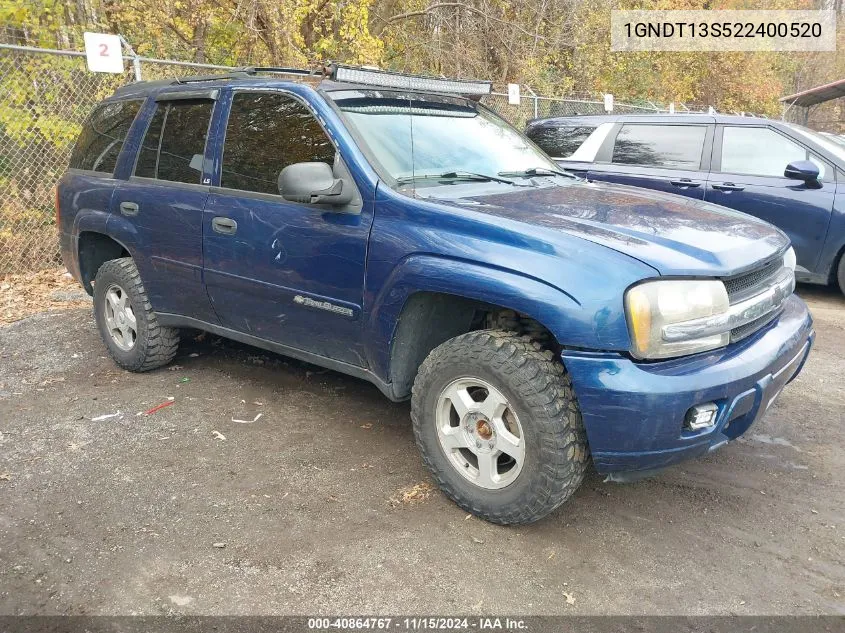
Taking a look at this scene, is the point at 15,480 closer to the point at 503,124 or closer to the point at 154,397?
the point at 154,397

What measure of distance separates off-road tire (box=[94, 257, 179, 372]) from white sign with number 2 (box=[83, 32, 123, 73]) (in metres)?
3.07

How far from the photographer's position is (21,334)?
5.70 meters

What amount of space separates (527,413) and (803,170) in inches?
196

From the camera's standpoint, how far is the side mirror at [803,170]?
20.3 feet

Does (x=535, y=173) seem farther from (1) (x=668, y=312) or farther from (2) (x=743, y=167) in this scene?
(2) (x=743, y=167)

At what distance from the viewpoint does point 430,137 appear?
11.7ft

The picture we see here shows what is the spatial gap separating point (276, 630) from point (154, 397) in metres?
2.44

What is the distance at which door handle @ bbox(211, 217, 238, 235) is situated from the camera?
12.1 ft

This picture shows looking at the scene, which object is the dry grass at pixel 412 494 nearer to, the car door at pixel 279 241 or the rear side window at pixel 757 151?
the car door at pixel 279 241

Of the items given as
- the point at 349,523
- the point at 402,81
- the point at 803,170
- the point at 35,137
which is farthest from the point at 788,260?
the point at 35,137

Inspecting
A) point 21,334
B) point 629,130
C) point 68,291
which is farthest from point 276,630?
point 629,130

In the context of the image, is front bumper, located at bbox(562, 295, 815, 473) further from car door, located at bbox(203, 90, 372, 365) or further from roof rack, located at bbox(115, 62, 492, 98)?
roof rack, located at bbox(115, 62, 492, 98)

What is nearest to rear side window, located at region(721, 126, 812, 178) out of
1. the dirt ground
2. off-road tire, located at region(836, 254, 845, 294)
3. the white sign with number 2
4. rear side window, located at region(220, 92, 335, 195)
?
off-road tire, located at region(836, 254, 845, 294)

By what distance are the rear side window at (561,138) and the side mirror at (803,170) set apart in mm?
2068
